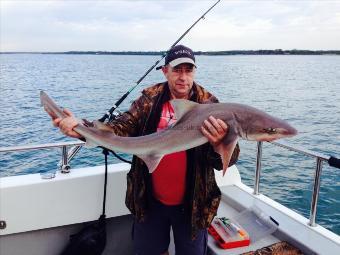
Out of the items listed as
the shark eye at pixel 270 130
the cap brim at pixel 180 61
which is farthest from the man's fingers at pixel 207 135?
the cap brim at pixel 180 61

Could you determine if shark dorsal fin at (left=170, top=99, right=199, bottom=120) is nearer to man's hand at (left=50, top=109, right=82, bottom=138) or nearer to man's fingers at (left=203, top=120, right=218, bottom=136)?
man's fingers at (left=203, top=120, right=218, bottom=136)

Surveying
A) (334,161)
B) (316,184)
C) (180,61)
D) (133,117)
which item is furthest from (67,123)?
(316,184)

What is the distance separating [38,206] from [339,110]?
23983 millimetres

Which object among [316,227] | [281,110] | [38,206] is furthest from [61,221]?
[281,110]

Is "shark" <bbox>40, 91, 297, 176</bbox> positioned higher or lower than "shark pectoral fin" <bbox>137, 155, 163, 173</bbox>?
higher

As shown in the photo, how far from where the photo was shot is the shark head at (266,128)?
2598 mm

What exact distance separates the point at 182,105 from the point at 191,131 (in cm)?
21

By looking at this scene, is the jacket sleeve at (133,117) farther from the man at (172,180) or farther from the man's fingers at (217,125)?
the man's fingers at (217,125)

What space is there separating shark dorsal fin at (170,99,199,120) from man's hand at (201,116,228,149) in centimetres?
17

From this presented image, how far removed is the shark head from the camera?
260 cm

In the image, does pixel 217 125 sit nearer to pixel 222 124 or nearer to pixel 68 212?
pixel 222 124

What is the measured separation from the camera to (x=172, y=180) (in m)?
3.01

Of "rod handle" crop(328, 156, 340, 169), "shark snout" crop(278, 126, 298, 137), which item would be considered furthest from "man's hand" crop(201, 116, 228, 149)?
"rod handle" crop(328, 156, 340, 169)

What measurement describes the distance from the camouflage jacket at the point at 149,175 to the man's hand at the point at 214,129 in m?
0.31
